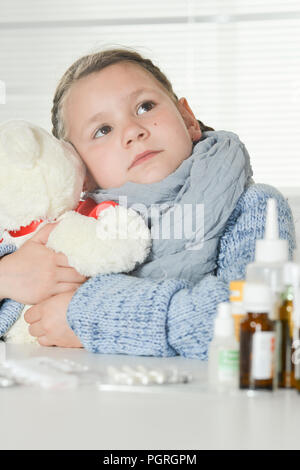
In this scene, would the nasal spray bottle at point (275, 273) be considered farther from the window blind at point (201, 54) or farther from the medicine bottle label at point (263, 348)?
the window blind at point (201, 54)

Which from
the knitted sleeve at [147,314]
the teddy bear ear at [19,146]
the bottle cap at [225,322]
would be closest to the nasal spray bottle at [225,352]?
the bottle cap at [225,322]

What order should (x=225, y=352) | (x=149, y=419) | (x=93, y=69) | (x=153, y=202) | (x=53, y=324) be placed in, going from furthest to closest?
(x=93, y=69) → (x=153, y=202) → (x=53, y=324) → (x=225, y=352) → (x=149, y=419)

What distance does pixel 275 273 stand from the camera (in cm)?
73

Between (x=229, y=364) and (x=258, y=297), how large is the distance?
99 millimetres

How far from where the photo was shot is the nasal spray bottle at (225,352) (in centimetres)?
72

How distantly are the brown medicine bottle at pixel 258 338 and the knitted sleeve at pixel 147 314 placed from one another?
227 mm

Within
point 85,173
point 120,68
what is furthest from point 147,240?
point 120,68

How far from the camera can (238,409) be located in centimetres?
64

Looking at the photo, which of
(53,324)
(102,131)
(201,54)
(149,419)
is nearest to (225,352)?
(149,419)

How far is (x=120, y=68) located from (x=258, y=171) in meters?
1.85

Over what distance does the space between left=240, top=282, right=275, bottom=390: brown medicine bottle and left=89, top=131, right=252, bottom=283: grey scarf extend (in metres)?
0.45

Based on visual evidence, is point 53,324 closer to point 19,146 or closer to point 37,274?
point 37,274

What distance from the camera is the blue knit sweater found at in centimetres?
92

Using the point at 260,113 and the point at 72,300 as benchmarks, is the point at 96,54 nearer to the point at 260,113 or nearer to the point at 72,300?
the point at 72,300
